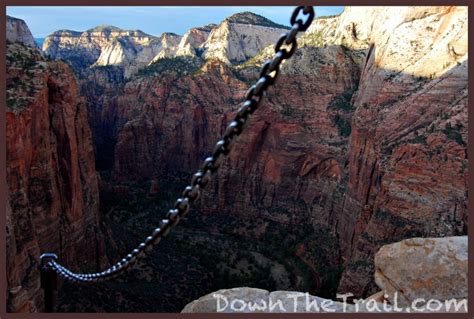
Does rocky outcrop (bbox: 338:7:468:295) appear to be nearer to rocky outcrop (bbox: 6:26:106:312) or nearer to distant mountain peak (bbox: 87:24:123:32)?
rocky outcrop (bbox: 6:26:106:312)

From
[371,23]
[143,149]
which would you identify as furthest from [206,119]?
[371,23]

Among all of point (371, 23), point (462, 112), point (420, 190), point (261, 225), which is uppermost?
point (371, 23)

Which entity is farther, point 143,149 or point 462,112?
point 143,149

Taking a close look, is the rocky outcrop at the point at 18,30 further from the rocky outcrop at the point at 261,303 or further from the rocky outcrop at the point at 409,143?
the rocky outcrop at the point at 261,303

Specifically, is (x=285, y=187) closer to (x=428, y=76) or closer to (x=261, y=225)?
(x=261, y=225)

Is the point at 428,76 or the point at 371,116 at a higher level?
the point at 428,76

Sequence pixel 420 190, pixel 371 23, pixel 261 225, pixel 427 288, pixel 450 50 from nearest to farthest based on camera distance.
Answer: pixel 427 288 < pixel 420 190 < pixel 450 50 < pixel 261 225 < pixel 371 23
